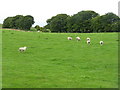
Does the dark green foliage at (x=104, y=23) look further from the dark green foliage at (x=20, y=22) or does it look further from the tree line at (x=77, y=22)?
the dark green foliage at (x=20, y=22)

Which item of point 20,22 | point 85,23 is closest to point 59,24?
point 85,23

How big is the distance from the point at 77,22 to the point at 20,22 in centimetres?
2464

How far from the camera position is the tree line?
3258 inches

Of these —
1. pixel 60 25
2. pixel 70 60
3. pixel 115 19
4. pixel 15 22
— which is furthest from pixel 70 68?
pixel 15 22

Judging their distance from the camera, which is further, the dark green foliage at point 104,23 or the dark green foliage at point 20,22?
the dark green foliage at point 20,22

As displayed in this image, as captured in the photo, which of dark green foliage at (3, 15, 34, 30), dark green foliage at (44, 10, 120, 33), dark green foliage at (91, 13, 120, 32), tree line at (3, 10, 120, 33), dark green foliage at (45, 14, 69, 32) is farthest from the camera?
dark green foliage at (3, 15, 34, 30)

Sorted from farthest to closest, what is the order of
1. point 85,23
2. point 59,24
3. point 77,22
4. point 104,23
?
1. point 59,24
2. point 85,23
3. point 77,22
4. point 104,23

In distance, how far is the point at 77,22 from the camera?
88875 mm

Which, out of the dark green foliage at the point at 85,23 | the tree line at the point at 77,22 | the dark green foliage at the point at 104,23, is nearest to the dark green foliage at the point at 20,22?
the tree line at the point at 77,22

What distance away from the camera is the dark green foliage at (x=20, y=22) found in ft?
319

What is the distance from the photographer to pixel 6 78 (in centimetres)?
1489

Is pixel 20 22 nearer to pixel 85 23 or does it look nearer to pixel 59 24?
pixel 59 24

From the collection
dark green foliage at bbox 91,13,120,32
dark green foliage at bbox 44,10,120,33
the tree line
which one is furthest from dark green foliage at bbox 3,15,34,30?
dark green foliage at bbox 91,13,120,32

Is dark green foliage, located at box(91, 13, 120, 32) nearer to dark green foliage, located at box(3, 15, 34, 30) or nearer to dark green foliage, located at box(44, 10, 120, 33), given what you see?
dark green foliage, located at box(44, 10, 120, 33)
